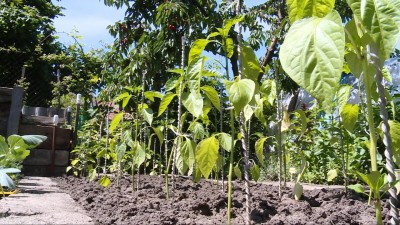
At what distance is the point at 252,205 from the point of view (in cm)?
227

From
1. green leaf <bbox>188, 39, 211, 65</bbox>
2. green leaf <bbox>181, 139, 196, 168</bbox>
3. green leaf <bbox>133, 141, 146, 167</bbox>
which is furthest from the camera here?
green leaf <bbox>133, 141, 146, 167</bbox>

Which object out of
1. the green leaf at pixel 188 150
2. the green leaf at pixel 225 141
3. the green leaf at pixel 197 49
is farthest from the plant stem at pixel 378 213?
the green leaf at pixel 188 150

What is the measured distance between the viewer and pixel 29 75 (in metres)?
10.2

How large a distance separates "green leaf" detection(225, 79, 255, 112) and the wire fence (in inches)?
311

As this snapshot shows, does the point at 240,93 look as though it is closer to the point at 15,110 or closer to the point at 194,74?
the point at 194,74

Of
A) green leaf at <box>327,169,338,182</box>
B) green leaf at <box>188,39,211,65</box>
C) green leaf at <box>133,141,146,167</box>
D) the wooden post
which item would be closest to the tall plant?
green leaf at <box>188,39,211,65</box>

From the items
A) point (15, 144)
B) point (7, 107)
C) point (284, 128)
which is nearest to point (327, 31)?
point (284, 128)

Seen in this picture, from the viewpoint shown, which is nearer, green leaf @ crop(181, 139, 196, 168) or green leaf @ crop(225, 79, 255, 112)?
green leaf @ crop(225, 79, 255, 112)

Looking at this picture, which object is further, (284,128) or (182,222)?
(284,128)

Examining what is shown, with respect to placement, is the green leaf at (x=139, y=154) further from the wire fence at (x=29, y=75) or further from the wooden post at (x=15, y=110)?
the wire fence at (x=29, y=75)

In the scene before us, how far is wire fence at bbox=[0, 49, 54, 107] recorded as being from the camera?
900 centimetres

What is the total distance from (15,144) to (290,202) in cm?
189

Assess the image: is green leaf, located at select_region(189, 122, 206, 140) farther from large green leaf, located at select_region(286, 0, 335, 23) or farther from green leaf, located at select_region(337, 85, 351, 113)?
large green leaf, located at select_region(286, 0, 335, 23)

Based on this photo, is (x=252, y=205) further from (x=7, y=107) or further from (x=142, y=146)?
(x=7, y=107)
